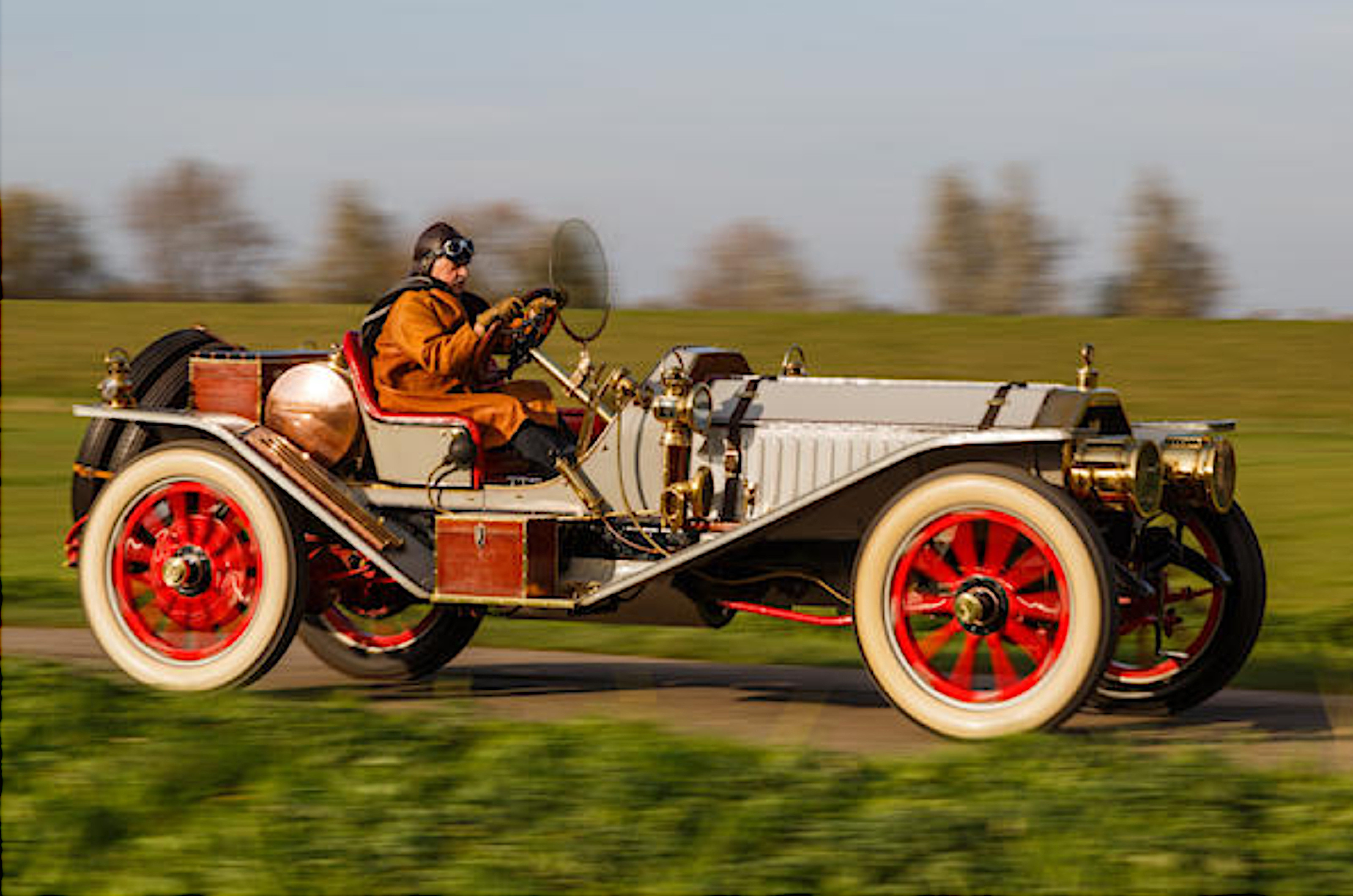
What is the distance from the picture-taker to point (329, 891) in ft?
16.4

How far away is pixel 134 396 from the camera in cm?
876

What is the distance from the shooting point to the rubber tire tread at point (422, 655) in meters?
8.84

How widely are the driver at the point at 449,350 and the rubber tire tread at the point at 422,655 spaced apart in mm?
1058

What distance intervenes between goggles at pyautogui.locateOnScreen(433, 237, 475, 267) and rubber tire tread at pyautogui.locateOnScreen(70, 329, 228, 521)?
128 centimetres

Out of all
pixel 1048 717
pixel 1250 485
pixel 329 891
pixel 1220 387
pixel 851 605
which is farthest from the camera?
pixel 1220 387

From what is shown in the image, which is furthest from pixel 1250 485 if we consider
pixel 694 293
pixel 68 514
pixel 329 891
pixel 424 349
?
pixel 694 293

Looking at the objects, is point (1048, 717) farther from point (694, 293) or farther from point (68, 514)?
point (694, 293)

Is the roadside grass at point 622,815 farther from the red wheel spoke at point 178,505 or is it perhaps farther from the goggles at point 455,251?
the goggles at point 455,251

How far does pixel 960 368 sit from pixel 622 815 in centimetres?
2329

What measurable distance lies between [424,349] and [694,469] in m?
1.25

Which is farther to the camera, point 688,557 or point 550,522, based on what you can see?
point 550,522

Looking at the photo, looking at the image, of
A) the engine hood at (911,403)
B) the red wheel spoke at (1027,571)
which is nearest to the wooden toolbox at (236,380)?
the engine hood at (911,403)

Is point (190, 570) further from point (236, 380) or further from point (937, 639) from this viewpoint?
point (937, 639)

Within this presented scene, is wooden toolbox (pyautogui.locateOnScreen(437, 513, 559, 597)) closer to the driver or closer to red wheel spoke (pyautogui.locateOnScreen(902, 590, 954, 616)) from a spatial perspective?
the driver
